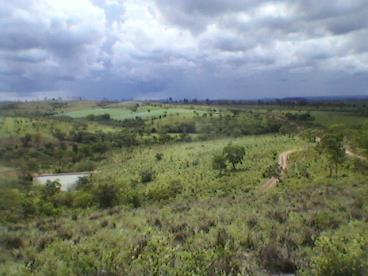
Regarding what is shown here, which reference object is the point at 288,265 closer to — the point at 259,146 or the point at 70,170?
the point at 259,146

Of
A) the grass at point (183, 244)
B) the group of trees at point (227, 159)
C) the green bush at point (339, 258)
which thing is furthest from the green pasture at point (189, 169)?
the green bush at point (339, 258)

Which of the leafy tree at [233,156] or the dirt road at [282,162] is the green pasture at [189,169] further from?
the dirt road at [282,162]

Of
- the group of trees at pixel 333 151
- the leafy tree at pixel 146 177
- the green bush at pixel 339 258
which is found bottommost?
the leafy tree at pixel 146 177

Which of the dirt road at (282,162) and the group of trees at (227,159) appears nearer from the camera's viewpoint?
the dirt road at (282,162)

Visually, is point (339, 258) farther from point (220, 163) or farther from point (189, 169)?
point (189, 169)

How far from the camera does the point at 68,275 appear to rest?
8.57 metres

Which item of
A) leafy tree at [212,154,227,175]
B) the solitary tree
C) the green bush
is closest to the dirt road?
the solitary tree

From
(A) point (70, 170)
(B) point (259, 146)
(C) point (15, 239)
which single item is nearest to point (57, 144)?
(A) point (70, 170)

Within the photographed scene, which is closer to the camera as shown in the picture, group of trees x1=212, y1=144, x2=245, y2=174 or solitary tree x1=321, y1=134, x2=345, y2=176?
solitary tree x1=321, y1=134, x2=345, y2=176

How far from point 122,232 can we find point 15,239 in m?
3.24

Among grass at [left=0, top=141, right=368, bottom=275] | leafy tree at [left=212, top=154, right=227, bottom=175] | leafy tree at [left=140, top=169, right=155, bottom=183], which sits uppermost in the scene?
grass at [left=0, top=141, right=368, bottom=275]

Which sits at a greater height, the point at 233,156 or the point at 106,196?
the point at 106,196

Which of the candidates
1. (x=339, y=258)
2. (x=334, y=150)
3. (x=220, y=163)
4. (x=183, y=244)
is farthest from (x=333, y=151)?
(x=339, y=258)

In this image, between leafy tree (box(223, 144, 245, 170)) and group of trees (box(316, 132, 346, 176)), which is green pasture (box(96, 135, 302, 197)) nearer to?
leafy tree (box(223, 144, 245, 170))
